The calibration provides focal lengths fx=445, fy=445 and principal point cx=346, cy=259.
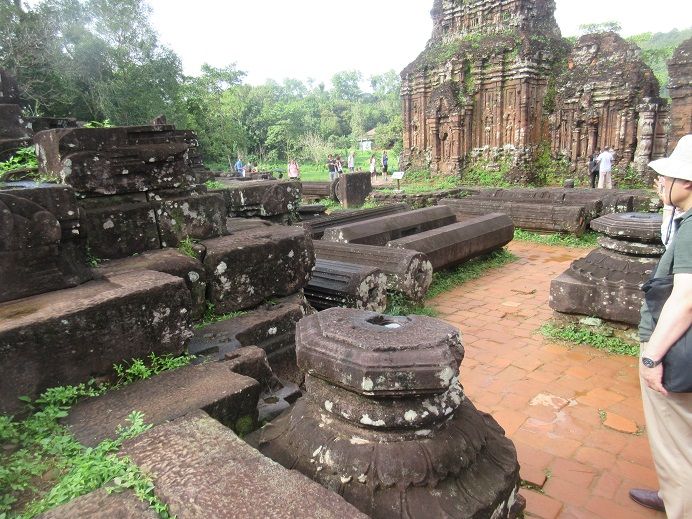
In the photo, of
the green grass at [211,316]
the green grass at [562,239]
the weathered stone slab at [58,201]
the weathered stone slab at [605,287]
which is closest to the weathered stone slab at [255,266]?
the green grass at [211,316]

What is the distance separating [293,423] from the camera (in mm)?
1762

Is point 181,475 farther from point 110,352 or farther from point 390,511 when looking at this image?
point 110,352

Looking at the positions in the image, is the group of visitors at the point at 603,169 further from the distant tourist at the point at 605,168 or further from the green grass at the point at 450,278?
the green grass at the point at 450,278

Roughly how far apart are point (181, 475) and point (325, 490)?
1.43ft

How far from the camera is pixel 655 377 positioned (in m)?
1.85

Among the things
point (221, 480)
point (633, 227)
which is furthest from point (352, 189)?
point (221, 480)

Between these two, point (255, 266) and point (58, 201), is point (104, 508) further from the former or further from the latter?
point (255, 266)

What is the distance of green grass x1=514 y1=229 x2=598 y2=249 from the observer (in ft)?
28.8

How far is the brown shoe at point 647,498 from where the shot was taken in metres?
2.33

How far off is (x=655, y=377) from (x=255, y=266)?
227 centimetres

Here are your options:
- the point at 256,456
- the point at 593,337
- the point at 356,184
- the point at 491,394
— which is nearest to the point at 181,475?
the point at 256,456

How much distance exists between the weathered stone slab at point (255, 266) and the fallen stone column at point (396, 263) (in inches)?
83.4

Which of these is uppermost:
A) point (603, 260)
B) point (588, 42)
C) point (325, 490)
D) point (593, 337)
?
point (588, 42)

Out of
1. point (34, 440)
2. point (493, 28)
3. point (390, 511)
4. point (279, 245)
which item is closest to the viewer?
point (390, 511)
